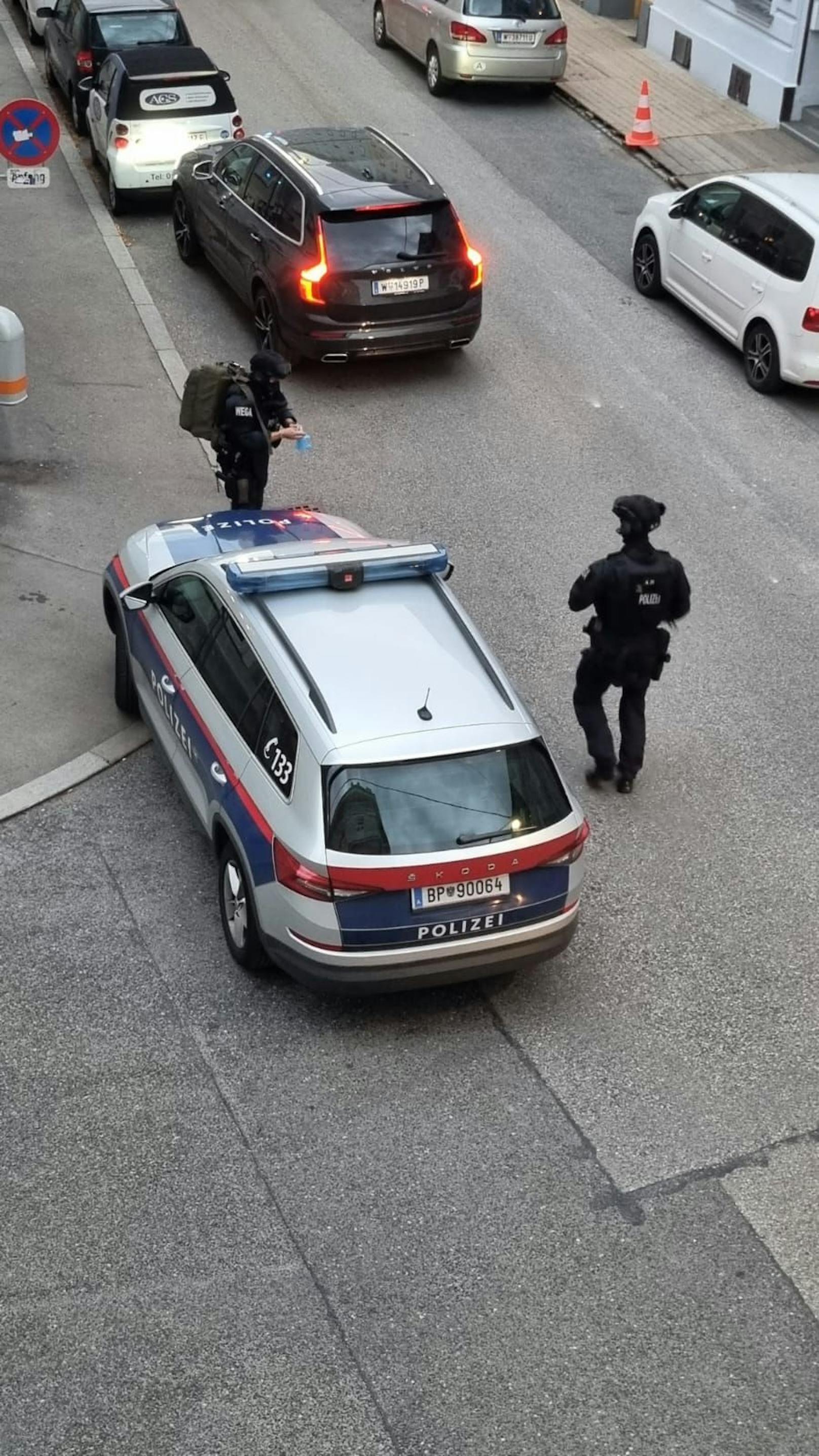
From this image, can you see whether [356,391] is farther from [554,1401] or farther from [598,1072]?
[554,1401]

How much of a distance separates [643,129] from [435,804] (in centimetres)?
1547

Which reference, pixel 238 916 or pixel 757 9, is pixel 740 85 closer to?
pixel 757 9

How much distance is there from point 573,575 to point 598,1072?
16.9 ft

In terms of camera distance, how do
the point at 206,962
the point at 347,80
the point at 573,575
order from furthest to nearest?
the point at 347,80
the point at 573,575
the point at 206,962

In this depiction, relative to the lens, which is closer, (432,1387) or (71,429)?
(432,1387)

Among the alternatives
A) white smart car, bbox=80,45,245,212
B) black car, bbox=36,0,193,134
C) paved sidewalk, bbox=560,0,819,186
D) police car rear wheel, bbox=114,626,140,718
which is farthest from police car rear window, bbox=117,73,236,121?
police car rear wheel, bbox=114,626,140,718

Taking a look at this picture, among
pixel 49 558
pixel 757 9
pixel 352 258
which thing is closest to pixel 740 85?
pixel 757 9

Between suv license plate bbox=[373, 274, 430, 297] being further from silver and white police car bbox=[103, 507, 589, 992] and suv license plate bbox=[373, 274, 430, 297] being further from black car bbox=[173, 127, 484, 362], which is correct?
silver and white police car bbox=[103, 507, 589, 992]

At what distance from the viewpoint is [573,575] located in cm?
1223

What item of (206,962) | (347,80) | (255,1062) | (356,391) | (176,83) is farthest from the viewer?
(347,80)

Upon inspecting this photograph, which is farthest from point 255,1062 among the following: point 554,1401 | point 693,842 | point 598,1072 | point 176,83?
point 176,83

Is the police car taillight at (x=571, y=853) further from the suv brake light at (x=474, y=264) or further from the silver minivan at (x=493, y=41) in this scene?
the silver minivan at (x=493, y=41)

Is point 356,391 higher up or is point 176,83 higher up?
point 176,83

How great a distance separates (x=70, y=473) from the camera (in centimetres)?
1333
